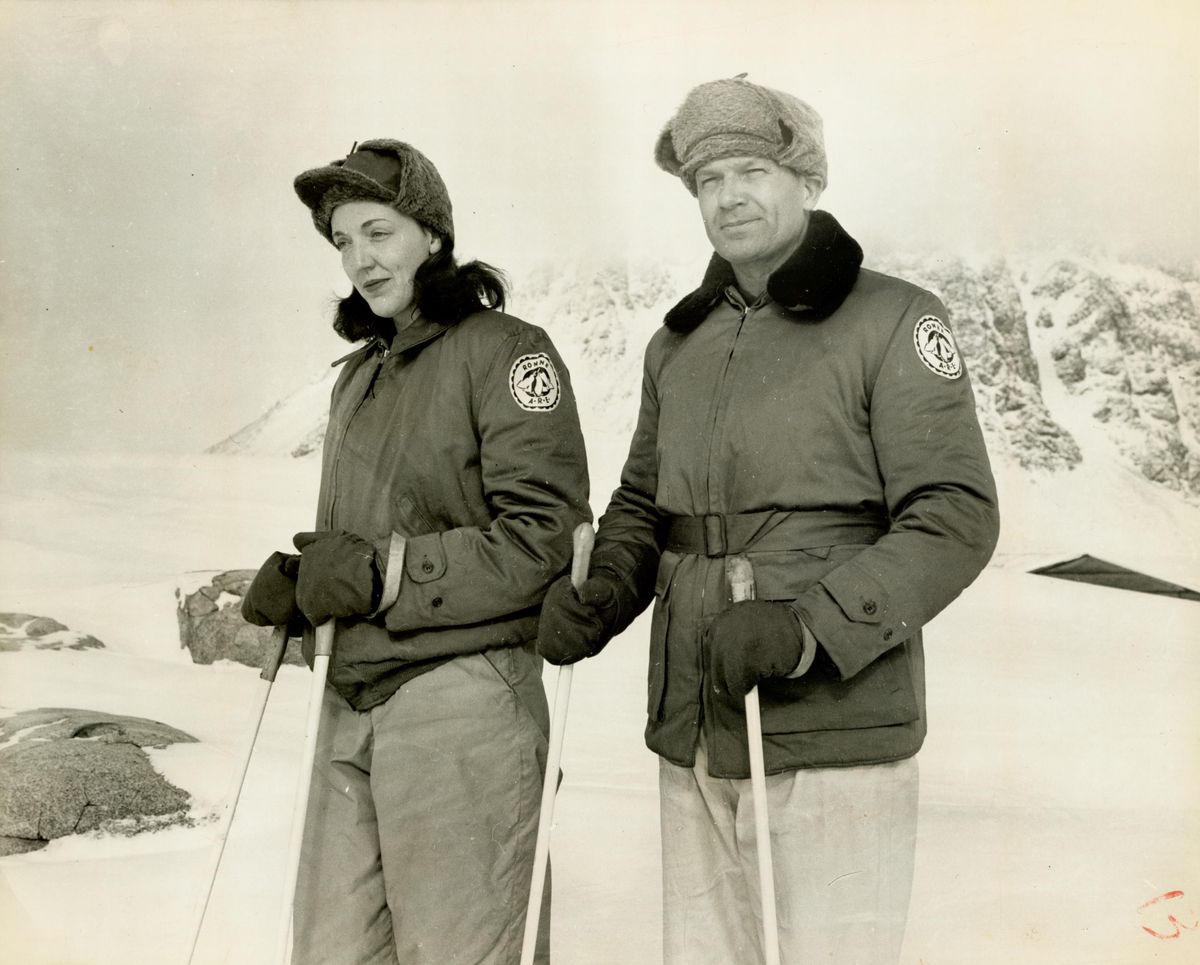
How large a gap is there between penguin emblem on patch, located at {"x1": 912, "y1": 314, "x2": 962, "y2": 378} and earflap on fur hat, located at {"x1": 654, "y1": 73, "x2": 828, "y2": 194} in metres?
0.33

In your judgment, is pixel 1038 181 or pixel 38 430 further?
pixel 38 430

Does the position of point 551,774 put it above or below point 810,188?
below

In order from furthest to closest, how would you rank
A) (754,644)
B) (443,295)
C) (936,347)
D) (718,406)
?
(443,295)
(718,406)
(936,347)
(754,644)

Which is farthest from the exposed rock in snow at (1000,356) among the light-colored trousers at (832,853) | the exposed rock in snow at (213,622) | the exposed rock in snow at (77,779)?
the exposed rock in snow at (77,779)

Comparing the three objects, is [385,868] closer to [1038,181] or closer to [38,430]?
[38,430]

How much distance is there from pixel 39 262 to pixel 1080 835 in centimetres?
285

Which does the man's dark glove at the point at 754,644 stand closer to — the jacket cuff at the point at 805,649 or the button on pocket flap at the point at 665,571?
the jacket cuff at the point at 805,649

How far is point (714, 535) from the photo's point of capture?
1.96m

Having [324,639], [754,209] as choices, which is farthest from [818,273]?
[324,639]

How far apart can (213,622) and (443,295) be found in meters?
1.58

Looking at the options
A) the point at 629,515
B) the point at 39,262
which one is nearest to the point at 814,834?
the point at 629,515

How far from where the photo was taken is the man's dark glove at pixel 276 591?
2211 millimetres

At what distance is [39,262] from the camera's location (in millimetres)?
3254

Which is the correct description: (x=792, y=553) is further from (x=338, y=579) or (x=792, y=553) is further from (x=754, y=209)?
(x=338, y=579)
